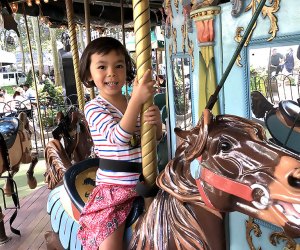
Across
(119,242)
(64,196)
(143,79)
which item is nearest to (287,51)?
(143,79)

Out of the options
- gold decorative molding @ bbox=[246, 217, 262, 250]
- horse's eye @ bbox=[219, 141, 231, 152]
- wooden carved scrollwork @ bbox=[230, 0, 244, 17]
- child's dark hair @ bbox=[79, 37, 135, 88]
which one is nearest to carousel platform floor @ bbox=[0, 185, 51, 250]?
gold decorative molding @ bbox=[246, 217, 262, 250]

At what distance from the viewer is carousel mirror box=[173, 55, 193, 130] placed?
284 centimetres

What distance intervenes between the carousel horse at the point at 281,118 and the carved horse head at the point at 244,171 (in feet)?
2.61

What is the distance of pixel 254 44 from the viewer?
191 centimetres

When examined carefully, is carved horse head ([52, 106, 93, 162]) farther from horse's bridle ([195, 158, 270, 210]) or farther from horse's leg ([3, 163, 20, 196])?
horse's bridle ([195, 158, 270, 210])

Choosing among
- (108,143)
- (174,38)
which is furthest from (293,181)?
(174,38)

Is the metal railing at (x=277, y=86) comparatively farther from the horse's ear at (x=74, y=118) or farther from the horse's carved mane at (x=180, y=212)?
the horse's ear at (x=74, y=118)

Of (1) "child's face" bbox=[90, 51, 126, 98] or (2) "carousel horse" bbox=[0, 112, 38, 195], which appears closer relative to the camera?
(1) "child's face" bbox=[90, 51, 126, 98]

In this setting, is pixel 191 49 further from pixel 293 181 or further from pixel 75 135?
pixel 75 135

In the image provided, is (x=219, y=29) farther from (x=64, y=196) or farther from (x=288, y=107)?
(x=64, y=196)

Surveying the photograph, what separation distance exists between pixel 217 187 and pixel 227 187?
0.03 m

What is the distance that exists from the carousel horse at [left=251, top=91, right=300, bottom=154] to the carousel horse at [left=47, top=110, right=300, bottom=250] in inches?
29.7

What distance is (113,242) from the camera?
143 cm

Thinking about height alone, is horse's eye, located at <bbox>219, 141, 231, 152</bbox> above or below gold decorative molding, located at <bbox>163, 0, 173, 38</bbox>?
below
